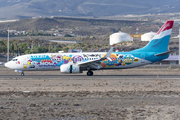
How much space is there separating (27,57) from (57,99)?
2300cm

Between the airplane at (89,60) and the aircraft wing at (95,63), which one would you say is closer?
the aircraft wing at (95,63)

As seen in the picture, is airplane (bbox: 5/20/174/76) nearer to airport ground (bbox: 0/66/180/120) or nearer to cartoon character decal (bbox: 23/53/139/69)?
cartoon character decal (bbox: 23/53/139/69)

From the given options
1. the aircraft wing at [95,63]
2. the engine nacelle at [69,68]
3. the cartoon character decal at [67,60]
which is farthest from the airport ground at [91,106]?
the cartoon character decal at [67,60]

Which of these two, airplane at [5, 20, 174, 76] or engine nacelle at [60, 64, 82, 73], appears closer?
engine nacelle at [60, 64, 82, 73]

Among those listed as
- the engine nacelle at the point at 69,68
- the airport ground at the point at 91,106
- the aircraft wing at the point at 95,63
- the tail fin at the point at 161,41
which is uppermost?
the tail fin at the point at 161,41

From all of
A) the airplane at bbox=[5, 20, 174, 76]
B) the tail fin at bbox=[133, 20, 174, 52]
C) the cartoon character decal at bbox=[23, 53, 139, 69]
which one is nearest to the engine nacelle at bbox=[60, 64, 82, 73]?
the airplane at bbox=[5, 20, 174, 76]

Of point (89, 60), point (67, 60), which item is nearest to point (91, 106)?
point (89, 60)

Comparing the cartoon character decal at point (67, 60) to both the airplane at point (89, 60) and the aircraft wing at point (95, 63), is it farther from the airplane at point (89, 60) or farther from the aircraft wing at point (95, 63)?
the aircraft wing at point (95, 63)

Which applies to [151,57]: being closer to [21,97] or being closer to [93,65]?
[93,65]

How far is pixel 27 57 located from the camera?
4253cm

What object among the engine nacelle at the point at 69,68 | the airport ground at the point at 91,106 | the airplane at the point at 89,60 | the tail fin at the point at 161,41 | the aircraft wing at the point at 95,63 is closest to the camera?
the airport ground at the point at 91,106

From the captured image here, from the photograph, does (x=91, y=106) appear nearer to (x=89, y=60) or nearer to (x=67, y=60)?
(x=89, y=60)

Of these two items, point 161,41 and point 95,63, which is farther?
point 161,41

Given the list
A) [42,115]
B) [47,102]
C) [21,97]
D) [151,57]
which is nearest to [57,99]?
[47,102]
